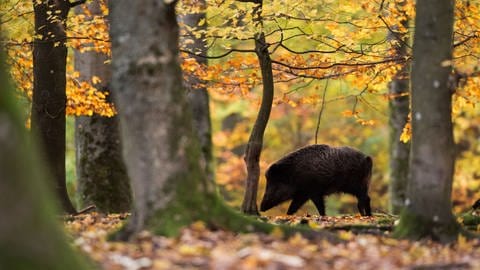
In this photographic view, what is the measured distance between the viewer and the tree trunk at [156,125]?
7438 mm

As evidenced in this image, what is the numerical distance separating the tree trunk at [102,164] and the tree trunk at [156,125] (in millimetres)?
7952

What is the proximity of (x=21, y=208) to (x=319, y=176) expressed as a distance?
10863 mm

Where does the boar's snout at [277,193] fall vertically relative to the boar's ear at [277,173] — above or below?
below

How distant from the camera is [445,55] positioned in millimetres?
8016

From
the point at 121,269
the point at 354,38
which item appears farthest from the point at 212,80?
the point at 121,269

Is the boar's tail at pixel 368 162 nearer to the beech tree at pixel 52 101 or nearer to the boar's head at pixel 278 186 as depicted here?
the boar's head at pixel 278 186

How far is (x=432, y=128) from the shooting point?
25.9 ft

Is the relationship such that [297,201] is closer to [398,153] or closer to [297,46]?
[297,46]

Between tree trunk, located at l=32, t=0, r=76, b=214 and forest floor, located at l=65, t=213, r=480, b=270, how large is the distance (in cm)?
370

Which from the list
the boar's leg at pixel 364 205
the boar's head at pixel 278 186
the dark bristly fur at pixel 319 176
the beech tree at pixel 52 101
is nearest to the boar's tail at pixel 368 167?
the dark bristly fur at pixel 319 176

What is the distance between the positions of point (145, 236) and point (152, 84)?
146 centimetres

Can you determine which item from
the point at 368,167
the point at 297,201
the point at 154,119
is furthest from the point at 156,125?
the point at 297,201

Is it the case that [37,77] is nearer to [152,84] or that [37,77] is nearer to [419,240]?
[152,84]

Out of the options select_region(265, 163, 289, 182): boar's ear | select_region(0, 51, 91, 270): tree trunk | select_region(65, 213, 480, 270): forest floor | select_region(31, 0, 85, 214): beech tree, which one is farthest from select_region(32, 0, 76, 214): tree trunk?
select_region(0, 51, 91, 270): tree trunk
